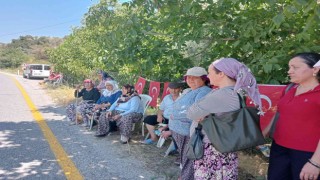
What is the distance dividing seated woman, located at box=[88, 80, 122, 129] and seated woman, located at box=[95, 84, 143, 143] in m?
0.51

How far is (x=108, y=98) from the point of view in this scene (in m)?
7.60

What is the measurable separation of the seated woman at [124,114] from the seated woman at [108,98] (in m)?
0.51

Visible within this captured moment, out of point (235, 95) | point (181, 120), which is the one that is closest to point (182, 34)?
point (181, 120)

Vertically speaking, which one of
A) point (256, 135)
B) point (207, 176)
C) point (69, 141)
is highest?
point (256, 135)

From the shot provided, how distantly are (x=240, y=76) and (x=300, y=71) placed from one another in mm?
466

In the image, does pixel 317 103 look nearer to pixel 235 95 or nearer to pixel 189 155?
pixel 235 95

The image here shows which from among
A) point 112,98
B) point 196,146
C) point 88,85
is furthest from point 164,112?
point 88,85

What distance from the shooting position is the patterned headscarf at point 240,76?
2596 mm

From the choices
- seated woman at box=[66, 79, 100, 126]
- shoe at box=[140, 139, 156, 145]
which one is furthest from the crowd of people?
seated woman at box=[66, 79, 100, 126]

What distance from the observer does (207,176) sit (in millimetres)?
2820

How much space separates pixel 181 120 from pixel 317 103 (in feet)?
7.69

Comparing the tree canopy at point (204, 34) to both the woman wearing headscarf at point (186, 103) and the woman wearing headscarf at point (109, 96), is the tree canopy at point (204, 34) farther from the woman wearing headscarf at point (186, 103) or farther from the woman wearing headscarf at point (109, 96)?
the woman wearing headscarf at point (109, 96)

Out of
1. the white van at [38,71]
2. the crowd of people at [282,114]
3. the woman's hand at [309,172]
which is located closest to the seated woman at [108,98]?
the crowd of people at [282,114]

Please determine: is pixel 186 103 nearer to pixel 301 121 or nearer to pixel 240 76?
pixel 240 76
